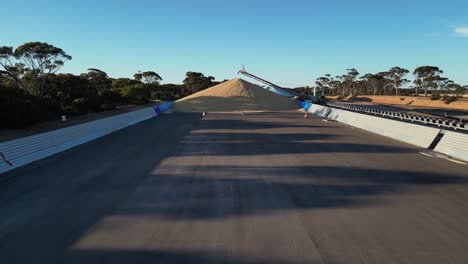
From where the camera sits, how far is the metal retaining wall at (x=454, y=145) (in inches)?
425

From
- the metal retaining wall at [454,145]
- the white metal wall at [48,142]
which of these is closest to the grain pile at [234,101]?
the white metal wall at [48,142]

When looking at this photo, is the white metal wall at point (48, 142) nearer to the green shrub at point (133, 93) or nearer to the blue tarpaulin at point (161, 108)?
the blue tarpaulin at point (161, 108)

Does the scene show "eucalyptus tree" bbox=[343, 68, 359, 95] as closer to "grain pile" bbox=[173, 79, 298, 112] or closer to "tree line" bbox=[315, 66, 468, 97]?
"tree line" bbox=[315, 66, 468, 97]

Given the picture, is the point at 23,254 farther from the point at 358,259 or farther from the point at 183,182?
the point at 358,259

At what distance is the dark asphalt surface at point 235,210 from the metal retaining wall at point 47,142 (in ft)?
2.23

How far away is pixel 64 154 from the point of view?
12.2 meters

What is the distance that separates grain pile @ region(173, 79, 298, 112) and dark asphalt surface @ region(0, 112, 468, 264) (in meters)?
34.6

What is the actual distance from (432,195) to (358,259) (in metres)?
4.35

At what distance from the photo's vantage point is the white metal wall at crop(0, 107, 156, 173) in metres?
9.77

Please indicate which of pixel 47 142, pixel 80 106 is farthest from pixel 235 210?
pixel 80 106

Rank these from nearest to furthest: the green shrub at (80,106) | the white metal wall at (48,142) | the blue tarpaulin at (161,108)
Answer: the white metal wall at (48,142)
the green shrub at (80,106)
the blue tarpaulin at (161,108)

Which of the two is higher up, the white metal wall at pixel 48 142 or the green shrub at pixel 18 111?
the green shrub at pixel 18 111

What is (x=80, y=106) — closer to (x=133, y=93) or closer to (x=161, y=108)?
(x=161, y=108)

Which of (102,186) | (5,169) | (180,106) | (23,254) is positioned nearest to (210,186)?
(102,186)
